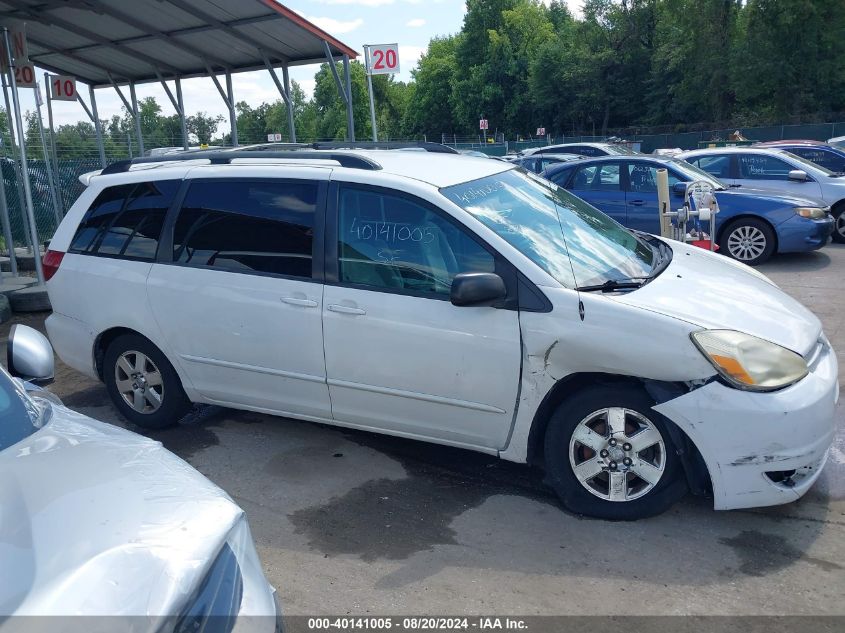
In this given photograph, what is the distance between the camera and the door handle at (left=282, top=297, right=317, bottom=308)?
458cm

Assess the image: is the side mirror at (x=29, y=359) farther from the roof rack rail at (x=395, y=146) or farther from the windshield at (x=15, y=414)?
the roof rack rail at (x=395, y=146)

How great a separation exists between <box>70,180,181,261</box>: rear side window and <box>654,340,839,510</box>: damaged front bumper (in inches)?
136

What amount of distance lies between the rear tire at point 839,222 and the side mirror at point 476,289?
34.5ft

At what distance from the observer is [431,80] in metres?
86.9

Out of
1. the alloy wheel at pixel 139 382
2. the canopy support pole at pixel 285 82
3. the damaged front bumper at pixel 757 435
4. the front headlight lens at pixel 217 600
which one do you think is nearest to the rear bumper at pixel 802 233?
the canopy support pole at pixel 285 82

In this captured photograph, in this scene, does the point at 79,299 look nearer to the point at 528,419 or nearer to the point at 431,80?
the point at 528,419

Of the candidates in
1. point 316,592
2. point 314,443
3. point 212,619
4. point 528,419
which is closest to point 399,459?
point 314,443

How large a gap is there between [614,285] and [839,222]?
10.1 metres

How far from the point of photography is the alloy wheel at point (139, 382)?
5.42 m

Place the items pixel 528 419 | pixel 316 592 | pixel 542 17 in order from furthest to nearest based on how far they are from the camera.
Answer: pixel 542 17 < pixel 528 419 < pixel 316 592

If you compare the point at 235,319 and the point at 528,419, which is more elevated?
the point at 235,319

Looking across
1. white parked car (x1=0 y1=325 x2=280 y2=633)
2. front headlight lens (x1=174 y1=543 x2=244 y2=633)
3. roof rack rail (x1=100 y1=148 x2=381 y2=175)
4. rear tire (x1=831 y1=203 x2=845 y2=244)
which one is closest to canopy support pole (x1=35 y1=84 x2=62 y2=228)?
roof rack rail (x1=100 y1=148 x2=381 y2=175)

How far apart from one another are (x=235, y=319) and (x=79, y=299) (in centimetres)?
146

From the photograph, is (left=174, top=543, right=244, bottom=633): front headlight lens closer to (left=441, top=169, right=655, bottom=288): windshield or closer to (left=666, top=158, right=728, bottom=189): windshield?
(left=441, top=169, right=655, bottom=288): windshield
